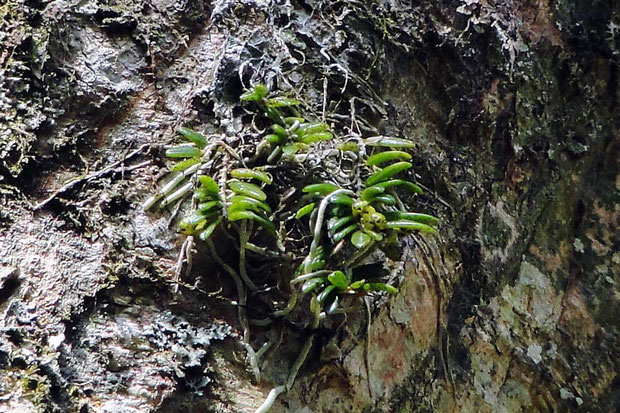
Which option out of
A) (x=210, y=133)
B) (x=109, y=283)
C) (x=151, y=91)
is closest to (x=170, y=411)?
(x=109, y=283)

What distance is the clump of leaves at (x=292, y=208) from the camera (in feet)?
3.69

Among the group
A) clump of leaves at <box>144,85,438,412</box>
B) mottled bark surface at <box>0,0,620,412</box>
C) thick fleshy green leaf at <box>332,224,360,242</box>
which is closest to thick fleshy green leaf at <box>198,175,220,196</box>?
clump of leaves at <box>144,85,438,412</box>

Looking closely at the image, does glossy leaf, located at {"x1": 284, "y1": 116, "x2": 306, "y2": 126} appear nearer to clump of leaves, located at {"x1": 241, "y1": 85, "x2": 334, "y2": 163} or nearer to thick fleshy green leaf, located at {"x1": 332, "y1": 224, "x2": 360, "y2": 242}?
clump of leaves, located at {"x1": 241, "y1": 85, "x2": 334, "y2": 163}

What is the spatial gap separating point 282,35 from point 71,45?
43cm

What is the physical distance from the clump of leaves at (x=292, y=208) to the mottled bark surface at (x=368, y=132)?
5 cm

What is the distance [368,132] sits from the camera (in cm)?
140

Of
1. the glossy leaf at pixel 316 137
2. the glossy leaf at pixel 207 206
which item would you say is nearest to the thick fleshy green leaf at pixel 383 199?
the glossy leaf at pixel 316 137

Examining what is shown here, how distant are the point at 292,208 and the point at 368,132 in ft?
0.97

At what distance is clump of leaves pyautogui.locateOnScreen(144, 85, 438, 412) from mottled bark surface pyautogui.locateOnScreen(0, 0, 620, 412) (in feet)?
0.18

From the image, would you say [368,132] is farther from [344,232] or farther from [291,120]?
[344,232]

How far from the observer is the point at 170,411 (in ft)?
3.45

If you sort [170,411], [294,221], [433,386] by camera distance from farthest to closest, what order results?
[433,386] → [294,221] → [170,411]

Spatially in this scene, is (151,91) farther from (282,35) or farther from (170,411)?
(170,411)

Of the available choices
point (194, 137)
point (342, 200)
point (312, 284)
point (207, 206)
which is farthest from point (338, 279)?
point (194, 137)
